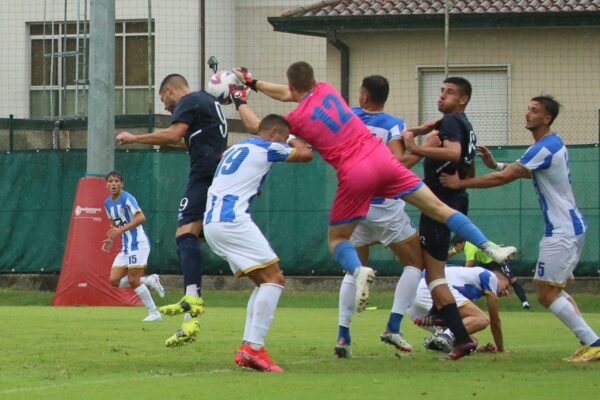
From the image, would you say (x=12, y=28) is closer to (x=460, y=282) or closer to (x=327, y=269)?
(x=327, y=269)

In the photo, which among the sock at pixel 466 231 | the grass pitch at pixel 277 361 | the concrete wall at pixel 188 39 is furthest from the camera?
the concrete wall at pixel 188 39

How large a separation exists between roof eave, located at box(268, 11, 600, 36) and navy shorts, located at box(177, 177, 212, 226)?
51.1 feet

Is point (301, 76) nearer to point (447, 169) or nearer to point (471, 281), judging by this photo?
point (447, 169)

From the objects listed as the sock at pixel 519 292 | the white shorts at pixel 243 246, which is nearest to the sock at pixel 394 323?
the white shorts at pixel 243 246

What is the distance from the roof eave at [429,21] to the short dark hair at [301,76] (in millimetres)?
16151

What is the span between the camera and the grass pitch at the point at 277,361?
342 inches

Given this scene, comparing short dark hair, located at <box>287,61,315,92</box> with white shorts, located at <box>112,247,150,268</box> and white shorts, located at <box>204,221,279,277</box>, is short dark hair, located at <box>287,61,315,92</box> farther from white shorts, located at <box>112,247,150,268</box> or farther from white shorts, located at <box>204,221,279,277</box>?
white shorts, located at <box>112,247,150,268</box>

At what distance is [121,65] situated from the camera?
111 feet

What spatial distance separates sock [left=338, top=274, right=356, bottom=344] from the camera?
1109 cm

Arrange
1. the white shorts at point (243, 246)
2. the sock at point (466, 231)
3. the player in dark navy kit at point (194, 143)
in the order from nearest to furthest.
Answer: the white shorts at point (243, 246) < the sock at point (466, 231) < the player in dark navy kit at point (194, 143)

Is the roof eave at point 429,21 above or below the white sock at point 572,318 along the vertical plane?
above

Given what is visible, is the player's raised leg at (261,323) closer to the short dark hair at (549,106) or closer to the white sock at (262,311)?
the white sock at (262,311)

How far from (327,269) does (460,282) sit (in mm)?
10279

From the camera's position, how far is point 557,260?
11.1 meters
